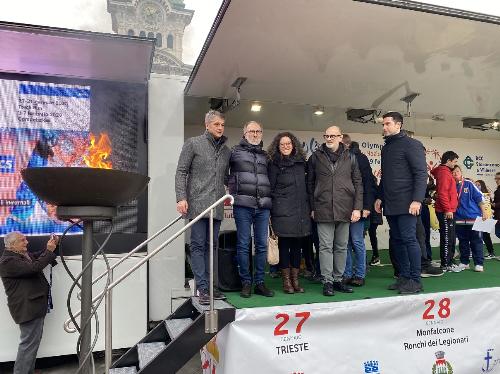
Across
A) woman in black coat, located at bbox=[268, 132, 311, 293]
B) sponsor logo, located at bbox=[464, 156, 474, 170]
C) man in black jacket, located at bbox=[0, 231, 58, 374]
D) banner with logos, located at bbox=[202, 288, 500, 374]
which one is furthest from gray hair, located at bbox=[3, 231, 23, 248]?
sponsor logo, located at bbox=[464, 156, 474, 170]

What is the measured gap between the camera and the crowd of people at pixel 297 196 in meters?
3.52

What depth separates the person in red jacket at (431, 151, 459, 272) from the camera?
5184 mm

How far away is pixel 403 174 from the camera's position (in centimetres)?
390

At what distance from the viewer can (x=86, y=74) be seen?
4.62 metres

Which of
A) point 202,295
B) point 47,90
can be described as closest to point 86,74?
point 47,90

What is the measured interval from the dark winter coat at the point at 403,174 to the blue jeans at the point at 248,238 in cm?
130

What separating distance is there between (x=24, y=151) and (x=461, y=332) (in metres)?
5.05

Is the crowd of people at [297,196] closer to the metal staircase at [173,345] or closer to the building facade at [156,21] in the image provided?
the metal staircase at [173,345]

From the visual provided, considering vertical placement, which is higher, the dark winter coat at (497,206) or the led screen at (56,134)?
the led screen at (56,134)

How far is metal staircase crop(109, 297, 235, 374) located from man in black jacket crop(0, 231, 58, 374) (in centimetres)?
145

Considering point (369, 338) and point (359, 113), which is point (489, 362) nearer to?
point (369, 338)

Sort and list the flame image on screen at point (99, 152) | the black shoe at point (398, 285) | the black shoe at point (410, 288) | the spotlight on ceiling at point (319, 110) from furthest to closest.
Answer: the spotlight on ceiling at point (319, 110) → the flame image on screen at point (99, 152) → the black shoe at point (398, 285) → the black shoe at point (410, 288)

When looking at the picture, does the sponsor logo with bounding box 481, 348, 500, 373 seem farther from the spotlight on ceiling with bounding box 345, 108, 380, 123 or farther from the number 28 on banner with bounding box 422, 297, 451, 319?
the spotlight on ceiling with bounding box 345, 108, 380, 123

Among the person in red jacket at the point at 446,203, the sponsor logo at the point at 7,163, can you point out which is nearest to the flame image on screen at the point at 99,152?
the sponsor logo at the point at 7,163
